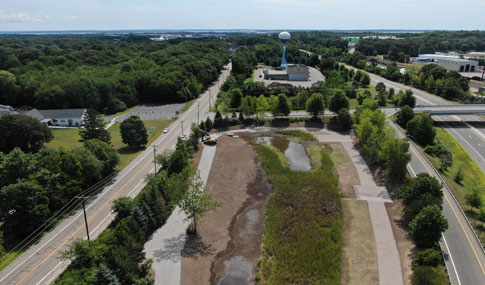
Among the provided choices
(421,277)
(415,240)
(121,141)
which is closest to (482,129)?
(415,240)

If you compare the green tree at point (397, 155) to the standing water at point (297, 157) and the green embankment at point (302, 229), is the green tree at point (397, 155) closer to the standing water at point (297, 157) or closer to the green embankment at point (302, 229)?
the green embankment at point (302, 229)

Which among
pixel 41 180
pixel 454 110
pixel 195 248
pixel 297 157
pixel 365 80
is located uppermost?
pixel 365 80

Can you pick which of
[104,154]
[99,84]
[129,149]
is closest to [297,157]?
[129,149]

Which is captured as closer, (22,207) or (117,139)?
(22,207)

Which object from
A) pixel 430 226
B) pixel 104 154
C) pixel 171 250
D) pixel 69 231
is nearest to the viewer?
pixel 430 226

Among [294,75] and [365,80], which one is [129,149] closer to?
[294,75]

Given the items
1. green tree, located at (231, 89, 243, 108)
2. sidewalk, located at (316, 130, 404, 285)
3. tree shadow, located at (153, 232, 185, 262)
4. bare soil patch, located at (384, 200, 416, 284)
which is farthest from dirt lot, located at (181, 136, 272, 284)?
green tree, located at (231, 89, 243, 108)

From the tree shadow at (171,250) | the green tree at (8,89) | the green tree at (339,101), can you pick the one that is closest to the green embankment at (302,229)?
the tree shadow at (171,250)
